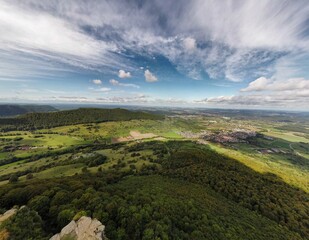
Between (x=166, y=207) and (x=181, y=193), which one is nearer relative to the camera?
(x=166, y=207)

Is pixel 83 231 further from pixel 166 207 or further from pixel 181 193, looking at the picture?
pixel 181 193

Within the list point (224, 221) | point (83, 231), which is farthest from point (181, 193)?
point (83, 231)

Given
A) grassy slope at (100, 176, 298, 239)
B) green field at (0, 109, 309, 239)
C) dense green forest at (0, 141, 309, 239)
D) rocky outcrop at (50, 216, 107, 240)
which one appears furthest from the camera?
grassy slope at (100, 176, 298, 239)

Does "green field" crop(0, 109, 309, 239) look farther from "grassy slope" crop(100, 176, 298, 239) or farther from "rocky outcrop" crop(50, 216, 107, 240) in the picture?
"rocky outcrop" crop(50, 216, 107, 240)

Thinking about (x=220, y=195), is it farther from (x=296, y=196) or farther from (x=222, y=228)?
(x=296, y=196)

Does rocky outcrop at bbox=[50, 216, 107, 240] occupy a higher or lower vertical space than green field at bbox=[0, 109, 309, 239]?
higher

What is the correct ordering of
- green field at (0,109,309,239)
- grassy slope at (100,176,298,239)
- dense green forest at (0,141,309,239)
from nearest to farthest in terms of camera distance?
1. dense green forest at (0,141,309,239)
2. green field at (0,109,309,239)
3. grassy slope at (100,176,298,239)

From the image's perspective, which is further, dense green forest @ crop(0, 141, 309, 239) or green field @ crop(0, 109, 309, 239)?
green field @ crop(0, 109, 309, 239)

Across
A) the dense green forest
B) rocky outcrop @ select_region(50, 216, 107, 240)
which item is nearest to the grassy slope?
the dense green forest
